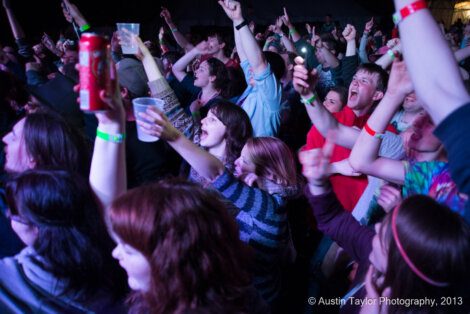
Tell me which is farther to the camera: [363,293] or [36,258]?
[363,293]

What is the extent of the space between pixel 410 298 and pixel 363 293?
0.32 meters

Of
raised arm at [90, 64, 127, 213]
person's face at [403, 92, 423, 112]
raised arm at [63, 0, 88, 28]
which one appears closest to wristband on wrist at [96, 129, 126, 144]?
raised arm at [90, 64, 127, 213]

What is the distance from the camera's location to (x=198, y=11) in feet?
38.2

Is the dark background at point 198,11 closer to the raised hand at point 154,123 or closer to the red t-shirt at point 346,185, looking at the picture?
the red t-shirt at point 346,185

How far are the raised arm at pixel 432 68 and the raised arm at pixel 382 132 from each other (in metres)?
0.60

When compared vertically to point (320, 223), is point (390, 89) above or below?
above

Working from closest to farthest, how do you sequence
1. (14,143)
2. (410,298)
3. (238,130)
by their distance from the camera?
(410,298) < (14,143) < (238,130)

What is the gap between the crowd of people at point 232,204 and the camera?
968 mm

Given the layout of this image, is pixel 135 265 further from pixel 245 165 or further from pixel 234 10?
pixel 234 10

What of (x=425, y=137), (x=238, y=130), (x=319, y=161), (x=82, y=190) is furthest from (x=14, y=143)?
(x=425, y=137)

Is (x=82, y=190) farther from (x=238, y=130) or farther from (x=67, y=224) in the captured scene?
(x=238, y=130)

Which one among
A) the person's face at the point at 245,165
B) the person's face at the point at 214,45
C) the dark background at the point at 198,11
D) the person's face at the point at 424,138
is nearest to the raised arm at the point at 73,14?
the person's face at the point at 214,45

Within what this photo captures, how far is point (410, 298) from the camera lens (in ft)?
3.46

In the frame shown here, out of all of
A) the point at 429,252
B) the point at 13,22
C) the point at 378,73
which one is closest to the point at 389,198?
the point at 429,252
